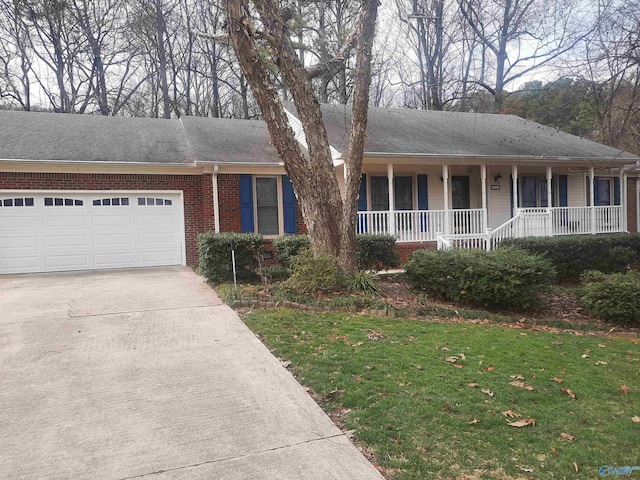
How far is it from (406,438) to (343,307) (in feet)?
13.4

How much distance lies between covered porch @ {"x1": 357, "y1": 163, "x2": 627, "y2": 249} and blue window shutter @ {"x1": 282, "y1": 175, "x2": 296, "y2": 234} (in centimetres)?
204

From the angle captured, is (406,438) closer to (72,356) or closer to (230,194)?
(72,356)

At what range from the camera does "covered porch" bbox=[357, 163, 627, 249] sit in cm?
1320

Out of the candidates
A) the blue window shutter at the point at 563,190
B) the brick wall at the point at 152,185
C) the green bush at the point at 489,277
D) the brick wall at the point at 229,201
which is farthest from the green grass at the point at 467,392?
the blue window shutter at the point at 563,190

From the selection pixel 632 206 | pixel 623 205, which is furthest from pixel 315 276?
pixel 632 206

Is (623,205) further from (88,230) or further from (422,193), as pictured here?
(88,230)

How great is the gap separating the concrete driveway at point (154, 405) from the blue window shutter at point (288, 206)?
675 cm

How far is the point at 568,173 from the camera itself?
53.9 feet

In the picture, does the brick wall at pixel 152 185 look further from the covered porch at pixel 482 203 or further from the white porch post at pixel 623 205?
the white porch post at pixel 623 205

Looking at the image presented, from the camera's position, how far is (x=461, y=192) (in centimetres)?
1580

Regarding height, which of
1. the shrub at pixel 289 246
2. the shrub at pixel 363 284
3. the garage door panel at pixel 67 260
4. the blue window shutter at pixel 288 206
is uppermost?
the blue window shutter at pixel 288 206

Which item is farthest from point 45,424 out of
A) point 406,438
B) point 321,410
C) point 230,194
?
point 230,194

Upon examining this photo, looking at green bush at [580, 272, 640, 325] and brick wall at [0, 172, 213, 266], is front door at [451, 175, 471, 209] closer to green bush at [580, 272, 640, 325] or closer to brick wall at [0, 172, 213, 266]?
green bush at [580, 272, 640, 325]

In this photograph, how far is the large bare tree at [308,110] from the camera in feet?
25.2
